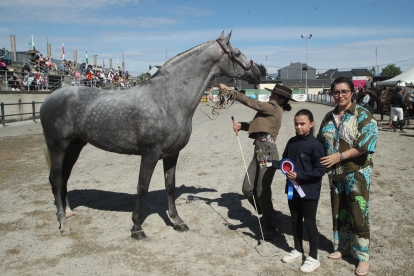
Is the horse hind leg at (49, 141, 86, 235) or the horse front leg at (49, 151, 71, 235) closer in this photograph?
the horse hind leg at (49, 141, 86, 235)

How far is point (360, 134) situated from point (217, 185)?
3.14 metres

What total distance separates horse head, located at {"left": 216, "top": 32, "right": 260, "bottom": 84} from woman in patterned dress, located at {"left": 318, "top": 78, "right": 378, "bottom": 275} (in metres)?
1.13

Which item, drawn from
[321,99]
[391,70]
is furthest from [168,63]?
[391,70]

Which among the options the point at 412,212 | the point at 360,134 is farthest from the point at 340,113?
the point at 412,212

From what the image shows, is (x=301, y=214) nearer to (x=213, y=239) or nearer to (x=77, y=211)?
(x=213, y=239)

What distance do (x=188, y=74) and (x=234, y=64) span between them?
593 millimetres

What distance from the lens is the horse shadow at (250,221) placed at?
3.42 metres

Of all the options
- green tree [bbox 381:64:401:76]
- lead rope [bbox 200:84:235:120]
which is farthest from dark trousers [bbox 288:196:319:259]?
green tree [bbox 381:64:401:76]

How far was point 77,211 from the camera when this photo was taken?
4430 mm

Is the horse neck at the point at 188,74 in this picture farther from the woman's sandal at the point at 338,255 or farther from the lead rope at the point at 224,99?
the woman's sandal at the point at 338,255

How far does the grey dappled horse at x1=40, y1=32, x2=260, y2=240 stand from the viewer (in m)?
3.44

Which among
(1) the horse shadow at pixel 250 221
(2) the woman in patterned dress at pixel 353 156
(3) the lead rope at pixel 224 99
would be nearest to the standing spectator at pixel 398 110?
(1) the horse shadow at pixel 250 221

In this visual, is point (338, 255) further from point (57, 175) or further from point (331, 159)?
point (57, 175)

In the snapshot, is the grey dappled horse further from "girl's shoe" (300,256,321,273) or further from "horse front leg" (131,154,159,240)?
"girl's shoe" (300,256,321,273)
